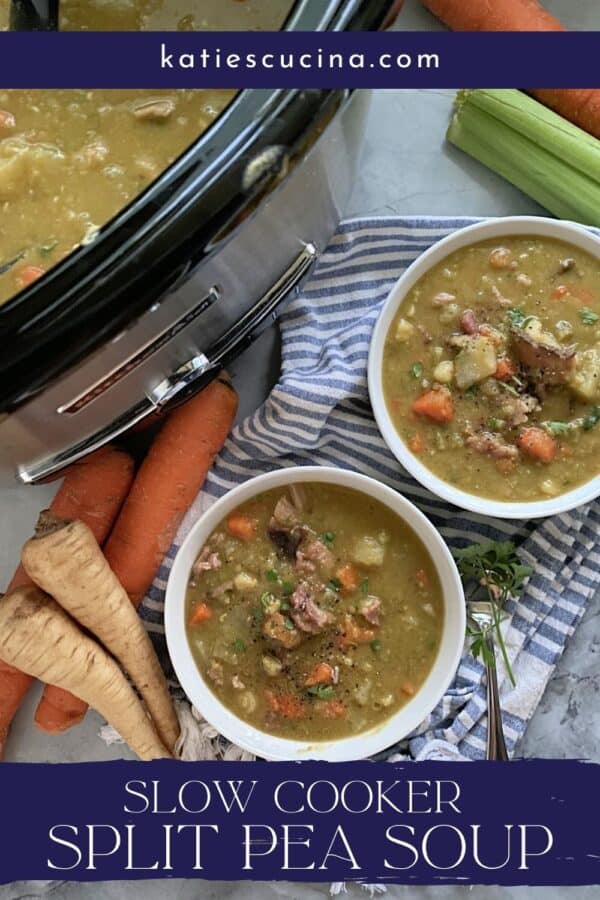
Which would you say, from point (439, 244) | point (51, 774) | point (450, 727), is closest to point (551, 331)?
point (439, 244)

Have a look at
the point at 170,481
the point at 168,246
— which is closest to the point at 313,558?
the point at 170,481

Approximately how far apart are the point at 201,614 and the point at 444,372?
0.73 m

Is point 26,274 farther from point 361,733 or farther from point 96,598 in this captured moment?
point 361,733

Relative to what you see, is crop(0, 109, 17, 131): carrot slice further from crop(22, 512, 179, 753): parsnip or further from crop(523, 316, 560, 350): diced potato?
crop(523, 316, 560, 350): diced potato

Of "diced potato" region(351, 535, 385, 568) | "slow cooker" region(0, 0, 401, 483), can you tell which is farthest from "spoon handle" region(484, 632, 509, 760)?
"slow cooker" region(0, 0, 401, 483)

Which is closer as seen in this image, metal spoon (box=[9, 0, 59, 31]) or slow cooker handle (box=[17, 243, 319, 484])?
metal spoon (box=[9, 0, 59, 31])

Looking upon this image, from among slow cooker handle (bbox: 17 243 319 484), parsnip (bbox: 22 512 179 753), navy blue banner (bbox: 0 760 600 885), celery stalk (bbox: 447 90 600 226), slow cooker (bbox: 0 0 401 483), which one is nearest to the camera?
slow cooker (bbox: 0 0 401 483)

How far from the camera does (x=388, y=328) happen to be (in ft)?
6.67

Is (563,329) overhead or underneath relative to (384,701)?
overhead

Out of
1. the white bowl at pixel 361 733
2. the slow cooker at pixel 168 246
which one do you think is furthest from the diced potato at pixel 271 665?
the slow cooker at pixel 168 246

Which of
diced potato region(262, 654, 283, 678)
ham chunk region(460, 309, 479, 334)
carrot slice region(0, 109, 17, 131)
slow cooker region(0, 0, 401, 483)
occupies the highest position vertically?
carrot slice region(0, 109, 17, 131)

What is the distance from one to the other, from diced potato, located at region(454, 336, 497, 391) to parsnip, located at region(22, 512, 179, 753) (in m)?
0.86

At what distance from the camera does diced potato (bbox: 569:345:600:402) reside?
195 cm

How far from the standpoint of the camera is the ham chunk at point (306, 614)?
1949 mm
